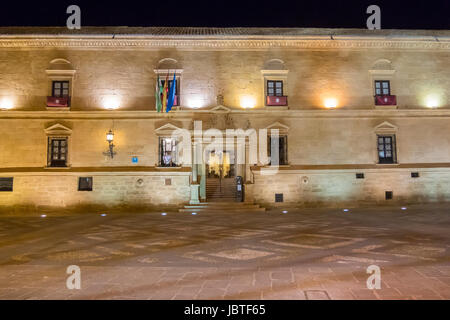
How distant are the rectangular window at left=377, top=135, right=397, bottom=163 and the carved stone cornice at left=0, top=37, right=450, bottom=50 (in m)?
5.25

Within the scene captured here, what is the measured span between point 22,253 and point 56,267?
6.07ft

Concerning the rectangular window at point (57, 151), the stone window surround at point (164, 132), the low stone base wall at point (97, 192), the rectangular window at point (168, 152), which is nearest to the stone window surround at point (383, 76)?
the stone window surround at point (164, 132)

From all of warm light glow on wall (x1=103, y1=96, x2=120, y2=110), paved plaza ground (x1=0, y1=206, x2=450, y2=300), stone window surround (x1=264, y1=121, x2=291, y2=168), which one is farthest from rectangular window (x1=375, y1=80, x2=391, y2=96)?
warm light glow on wall (x1=103, y1=96, x2=120, y2=110)

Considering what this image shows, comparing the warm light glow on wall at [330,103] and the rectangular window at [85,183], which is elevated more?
the warm light glow on wall at [330,103]

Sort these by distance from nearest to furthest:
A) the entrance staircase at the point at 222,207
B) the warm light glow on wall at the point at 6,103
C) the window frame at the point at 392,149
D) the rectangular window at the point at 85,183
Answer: the entrance staircase at the point at 222,207 → the rectangular window at the point at 85,183 → the warm light glow on wall at the point at 6,103 → the window frame at the point at 392,149

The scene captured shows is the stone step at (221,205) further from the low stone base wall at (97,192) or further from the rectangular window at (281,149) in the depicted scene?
the rectangular window at (281,149)

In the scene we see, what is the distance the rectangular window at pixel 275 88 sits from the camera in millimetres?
16750

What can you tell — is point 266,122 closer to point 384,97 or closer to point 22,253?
point 384,97

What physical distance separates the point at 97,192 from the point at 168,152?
13.8ft

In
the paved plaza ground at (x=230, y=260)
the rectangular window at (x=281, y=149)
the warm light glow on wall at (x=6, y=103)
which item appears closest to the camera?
the paved plaza ground at (x=230, y=260)

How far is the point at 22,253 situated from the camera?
273 inches

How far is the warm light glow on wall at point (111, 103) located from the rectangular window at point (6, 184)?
6.12 m
